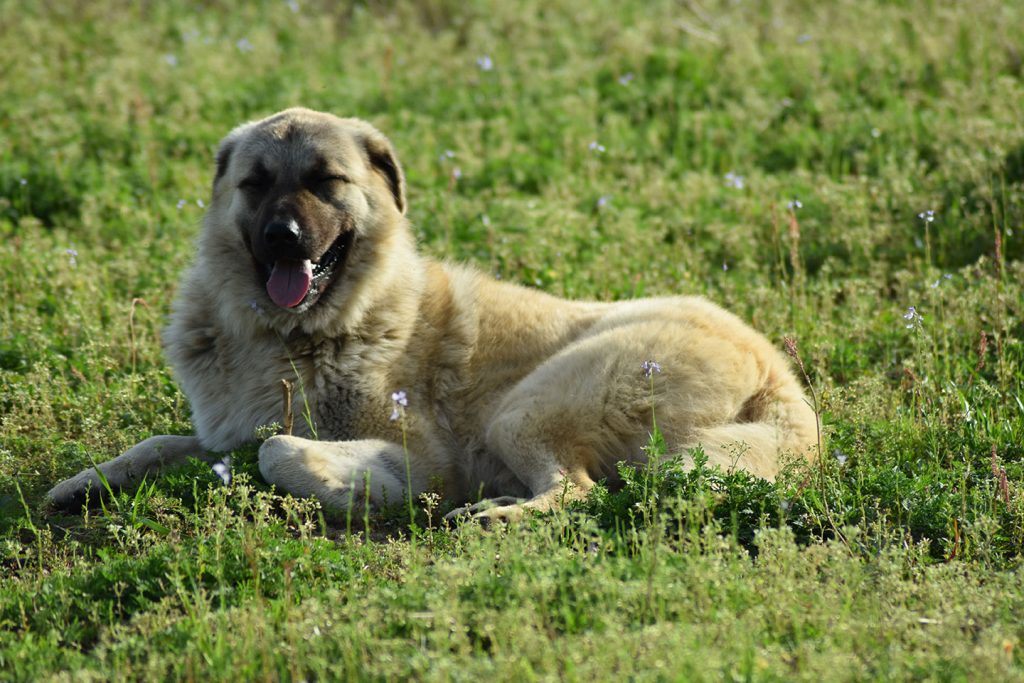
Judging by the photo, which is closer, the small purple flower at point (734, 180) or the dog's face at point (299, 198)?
the dog's face at point (299, 198)

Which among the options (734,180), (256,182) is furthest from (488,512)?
(734,180)

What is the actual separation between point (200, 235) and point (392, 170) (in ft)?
3.28

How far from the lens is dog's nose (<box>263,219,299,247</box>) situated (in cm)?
494

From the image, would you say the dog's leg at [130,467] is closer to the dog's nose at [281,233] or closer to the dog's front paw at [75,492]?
the dog's front paw at [75,492]

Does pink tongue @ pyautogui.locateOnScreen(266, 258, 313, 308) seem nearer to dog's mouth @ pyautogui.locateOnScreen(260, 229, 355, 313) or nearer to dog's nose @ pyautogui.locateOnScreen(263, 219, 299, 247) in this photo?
dog's mouth @ pyautogui.locateOnScreen(260, 229, 355, 313)

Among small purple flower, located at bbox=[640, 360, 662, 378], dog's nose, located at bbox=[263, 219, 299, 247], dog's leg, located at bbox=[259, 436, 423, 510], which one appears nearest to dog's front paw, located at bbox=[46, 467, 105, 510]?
dog's leg, located at bbox=[259, 436, 423, 510]

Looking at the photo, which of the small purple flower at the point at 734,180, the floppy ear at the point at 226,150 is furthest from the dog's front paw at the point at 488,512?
the small purple flower at the point at 734,180

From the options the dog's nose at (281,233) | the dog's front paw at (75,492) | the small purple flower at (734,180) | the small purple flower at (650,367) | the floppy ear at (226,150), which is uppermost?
the floppy ear at (226,150)

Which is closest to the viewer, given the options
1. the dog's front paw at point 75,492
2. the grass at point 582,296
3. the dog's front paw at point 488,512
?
the grass at point 582,296

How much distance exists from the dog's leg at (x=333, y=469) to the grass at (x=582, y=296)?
0.13 metres

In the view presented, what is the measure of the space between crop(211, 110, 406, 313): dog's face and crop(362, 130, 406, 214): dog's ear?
0.05ft

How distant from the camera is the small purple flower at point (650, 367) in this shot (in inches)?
180

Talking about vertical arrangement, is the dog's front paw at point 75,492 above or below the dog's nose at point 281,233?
below

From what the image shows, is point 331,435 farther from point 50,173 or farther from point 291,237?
point 50,173
